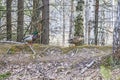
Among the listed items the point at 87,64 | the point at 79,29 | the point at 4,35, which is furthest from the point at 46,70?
the point at 4,35

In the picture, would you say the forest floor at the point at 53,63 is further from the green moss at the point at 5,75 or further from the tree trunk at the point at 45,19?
the tree trunk at the point at 45,19

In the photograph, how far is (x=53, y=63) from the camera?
6.60m

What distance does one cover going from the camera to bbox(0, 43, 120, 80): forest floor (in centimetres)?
576

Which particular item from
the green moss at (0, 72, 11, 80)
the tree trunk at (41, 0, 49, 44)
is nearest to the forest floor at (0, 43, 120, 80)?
the green moss at (0, 72, 11, 80)

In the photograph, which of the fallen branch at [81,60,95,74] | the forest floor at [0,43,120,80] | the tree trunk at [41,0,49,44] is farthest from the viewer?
the tree trunk at [41,0,49,44]

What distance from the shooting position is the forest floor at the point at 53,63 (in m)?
5.76

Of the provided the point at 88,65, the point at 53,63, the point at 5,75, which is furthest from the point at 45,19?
the point at 88,65

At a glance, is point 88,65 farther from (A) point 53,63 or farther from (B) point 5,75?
(B) point 5,75

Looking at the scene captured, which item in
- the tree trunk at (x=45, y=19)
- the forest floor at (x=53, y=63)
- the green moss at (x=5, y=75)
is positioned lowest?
the green moss at (x=5, y=75)

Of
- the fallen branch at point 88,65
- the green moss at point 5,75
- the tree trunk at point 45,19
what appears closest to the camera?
the fallen branch at point 88,65

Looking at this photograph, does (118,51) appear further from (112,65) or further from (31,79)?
(31,79)

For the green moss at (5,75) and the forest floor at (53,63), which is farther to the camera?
the green moss at (5,75)

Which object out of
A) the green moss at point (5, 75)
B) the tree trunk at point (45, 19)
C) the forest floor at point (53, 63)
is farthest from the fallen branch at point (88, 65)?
the tree trunk at point (45, 19)

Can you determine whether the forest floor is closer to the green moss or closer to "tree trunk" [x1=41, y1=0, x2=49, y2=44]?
the green moss
